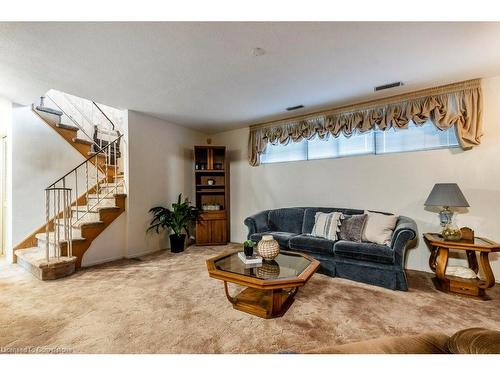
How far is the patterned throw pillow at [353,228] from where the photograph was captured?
9.75 feet

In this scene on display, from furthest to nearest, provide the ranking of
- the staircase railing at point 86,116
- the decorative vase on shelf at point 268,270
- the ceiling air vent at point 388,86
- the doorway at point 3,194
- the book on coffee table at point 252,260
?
the staircase railing at point 86,116, the doorway at point 3,194, the ceiling air vent at point 388,86, the book on coffee table at point 252,260, the decorative vase on shelf at point 268,270

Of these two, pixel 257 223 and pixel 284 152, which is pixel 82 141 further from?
pixel 284 152

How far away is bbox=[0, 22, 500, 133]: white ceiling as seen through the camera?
1874 millimetres

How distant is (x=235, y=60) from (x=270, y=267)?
6.87ft

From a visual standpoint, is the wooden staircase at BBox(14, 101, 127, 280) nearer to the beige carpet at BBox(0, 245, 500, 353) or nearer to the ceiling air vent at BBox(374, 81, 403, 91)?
the beige carpet at BBox(0, 245, 500, 353)

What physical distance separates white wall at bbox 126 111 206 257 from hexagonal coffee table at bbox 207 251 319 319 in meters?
2.23

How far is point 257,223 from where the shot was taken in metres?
3.76

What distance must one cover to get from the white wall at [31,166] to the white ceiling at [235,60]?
1.36 feet

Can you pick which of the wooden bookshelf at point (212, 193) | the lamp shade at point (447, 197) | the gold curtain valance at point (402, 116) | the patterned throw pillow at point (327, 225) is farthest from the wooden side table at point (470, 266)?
the wooden bookshelf at point (212, 193)

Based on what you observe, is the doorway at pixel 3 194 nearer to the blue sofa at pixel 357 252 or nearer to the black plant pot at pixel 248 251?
the blue sofa at pixel 357 252

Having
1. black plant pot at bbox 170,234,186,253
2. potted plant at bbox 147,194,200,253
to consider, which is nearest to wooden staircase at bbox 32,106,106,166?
potted plant at bbox 147,194,200,253

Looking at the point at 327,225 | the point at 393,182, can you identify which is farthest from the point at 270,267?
the point at 393,182
